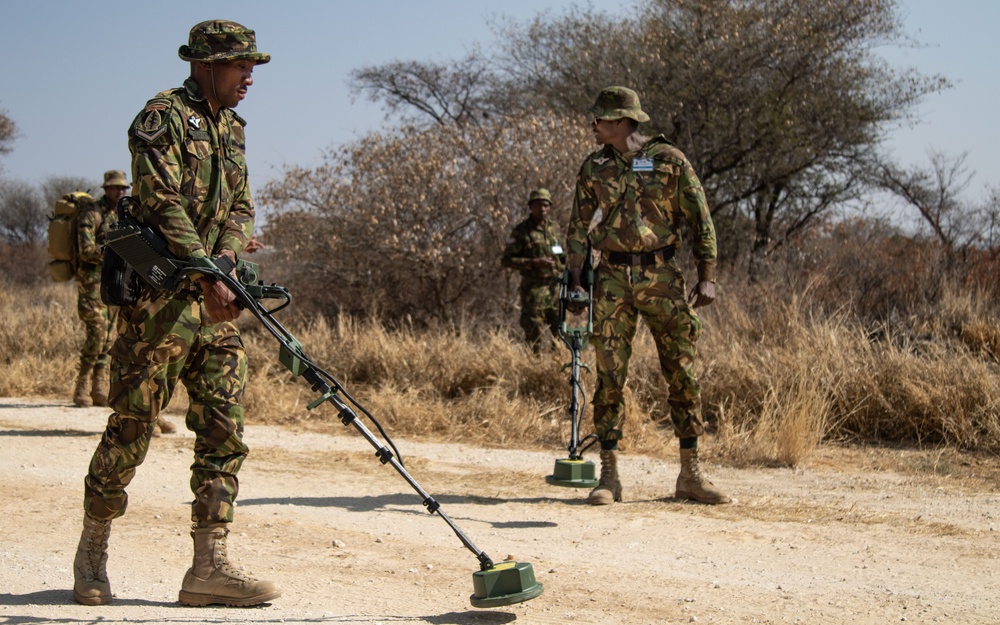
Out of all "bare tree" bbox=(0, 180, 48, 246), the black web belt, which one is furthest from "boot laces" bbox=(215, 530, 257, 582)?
"bare tree" bbox=(0, 180, 48, 246)

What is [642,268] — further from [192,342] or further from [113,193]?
[113,193]

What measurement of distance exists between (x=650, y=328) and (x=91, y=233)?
5552 mm

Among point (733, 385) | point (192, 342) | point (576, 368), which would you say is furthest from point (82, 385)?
point (192, 342)

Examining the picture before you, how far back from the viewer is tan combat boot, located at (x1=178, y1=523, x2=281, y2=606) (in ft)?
13.9

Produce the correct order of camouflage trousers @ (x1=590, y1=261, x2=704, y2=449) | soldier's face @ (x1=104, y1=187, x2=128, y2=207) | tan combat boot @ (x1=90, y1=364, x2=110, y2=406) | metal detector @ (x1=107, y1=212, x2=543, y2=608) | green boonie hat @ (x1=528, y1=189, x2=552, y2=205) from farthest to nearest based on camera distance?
green boonie hat @ (x1=528, y1=189, x2=552, y2=205) < tan combat boot @ (x1=90, y1=364, x2=110, y2=406) < soldier's face @ (x1=104, y1=187, x2=128, y2=207) < camouflage trousers @ (x1=590, y1=261, x2=704, y2=449) < metal detector @ (x1=107, y1=212, x2=543, y2=608)

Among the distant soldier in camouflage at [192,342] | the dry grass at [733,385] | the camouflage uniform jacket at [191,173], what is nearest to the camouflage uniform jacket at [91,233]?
the dry grass at [733,385]

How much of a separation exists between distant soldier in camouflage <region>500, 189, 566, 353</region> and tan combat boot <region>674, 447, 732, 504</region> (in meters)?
5.79

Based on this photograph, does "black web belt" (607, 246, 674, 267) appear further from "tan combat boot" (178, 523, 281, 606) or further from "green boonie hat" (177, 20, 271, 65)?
"tan combat boot" (178, 523, 281, 606)

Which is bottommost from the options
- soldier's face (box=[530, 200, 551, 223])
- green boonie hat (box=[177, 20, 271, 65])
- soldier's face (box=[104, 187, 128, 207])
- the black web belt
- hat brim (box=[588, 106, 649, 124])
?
the black web belt

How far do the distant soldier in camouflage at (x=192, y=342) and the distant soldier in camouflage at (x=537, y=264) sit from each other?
8000mm

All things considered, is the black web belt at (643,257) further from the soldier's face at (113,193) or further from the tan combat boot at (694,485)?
the soldier's face at (113,193)

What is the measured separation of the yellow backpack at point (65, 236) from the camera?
929 centimetres

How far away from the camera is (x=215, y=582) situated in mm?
4238

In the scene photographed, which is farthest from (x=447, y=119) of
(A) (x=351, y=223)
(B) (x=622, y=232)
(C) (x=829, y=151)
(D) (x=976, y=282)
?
(B) (x=622, y=232)
